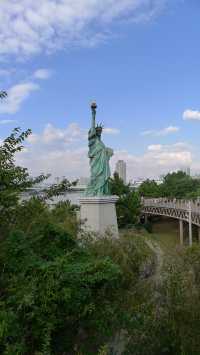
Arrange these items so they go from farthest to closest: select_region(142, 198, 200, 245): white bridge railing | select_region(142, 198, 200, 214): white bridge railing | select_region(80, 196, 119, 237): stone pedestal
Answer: select_region(142, 198, 200, 214): white bridge railing → select_region(142, 198, 200, 245): white bridge railing → select_region(80, 196, 119, 237): stone pedestal

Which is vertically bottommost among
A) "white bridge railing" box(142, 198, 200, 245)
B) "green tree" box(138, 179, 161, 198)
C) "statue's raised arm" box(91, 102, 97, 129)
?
"white bridge railing" box(142, 198, 200, 245)

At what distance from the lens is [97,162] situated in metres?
17.5

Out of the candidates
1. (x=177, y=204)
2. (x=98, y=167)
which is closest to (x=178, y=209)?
(x=177, y=204)

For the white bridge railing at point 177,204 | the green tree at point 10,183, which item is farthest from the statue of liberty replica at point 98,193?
the white bridge railing at point 177,204

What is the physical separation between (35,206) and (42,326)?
2388 millimetres

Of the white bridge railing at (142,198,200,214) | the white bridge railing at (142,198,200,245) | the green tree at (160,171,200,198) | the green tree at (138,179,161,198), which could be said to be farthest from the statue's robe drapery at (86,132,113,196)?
the green tree at (160,171,200,198)

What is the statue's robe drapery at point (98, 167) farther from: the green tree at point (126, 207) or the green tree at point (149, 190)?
the green tree at point (149, 190)

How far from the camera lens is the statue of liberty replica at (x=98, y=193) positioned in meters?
15.8

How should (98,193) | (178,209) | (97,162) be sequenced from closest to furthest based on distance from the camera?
(98,193)
(97,162)
(178,209)

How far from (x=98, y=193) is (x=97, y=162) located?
5.08ft

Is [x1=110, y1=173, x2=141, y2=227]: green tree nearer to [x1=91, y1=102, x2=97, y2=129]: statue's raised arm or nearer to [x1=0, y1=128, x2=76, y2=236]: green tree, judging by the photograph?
[x1=91, y1=102, x2=97, y2=129]: statue's raised arm

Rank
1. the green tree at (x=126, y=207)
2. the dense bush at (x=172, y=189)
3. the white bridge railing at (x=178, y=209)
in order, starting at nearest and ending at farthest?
the white bridge railing at (x=178, y=209)
the green tree at (x=126, y=207)
the dense bush at (x=172, y=189)

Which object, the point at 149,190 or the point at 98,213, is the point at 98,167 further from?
the point at 149,190

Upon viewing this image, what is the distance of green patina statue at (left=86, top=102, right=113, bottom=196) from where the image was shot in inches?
672
